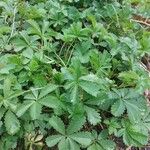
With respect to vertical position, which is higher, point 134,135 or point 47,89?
point 47,89

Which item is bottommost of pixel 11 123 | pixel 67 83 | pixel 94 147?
pixel 94 147

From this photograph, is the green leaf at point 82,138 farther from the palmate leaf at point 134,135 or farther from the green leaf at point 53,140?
the palmate leaf at point 134,135

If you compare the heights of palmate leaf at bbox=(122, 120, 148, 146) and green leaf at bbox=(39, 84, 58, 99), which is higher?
green leaf at bbox=(39, 84, 58, 99)

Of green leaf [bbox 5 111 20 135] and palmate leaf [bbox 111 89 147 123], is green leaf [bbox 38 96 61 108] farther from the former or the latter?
palmate leaf [bbox 111 89 147 123]

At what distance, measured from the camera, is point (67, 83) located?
5.64 ft

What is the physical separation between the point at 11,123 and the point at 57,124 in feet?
0.69

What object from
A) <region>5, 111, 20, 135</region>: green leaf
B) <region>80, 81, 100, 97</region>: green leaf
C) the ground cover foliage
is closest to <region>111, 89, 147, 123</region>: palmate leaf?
the ground cover foliage

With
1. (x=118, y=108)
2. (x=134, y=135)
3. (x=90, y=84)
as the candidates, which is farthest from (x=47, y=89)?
(x=134, y=135)

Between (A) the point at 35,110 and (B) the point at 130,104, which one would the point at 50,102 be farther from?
(B) the point at 130,104

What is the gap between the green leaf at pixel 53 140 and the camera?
1688 millimetres

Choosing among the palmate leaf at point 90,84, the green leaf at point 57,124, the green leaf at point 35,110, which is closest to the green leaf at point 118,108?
the palmate leaf at point 90,84

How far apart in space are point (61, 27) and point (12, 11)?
307 millimetres

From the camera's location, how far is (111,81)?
183 centimetres

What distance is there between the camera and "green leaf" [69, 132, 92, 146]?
1.70m
